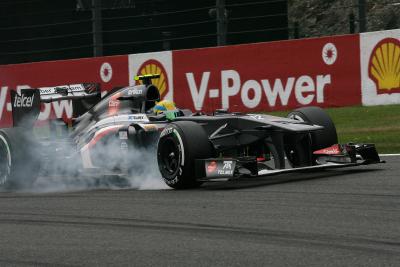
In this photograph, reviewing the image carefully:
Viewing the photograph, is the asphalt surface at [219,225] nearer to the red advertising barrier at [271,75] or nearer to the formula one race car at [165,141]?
the formula one race car at [165,141]

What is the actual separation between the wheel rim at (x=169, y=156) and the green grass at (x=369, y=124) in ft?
15.4

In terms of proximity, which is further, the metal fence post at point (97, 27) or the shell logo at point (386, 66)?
the metal fence post at point (97, 27)

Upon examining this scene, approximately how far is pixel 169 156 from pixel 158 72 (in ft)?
27.7

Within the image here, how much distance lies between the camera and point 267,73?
54.0 ft

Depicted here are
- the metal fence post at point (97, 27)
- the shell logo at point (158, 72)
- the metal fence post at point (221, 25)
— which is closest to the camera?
the metal fence post at point (221, 25)

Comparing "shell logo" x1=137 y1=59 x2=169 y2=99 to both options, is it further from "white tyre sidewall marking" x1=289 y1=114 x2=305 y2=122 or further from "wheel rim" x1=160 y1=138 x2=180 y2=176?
"wheel rim" x1=160 y1=138 x2=180 y2=176

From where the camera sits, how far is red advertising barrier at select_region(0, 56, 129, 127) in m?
18.4

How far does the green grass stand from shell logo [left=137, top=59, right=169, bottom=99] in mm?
3569

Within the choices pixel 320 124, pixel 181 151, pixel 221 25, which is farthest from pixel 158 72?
pixel 181 151

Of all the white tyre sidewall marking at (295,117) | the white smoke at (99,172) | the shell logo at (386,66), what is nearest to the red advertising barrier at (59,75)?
the shell logo at (386,66)

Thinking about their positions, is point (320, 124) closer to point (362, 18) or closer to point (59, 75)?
point (362, 18)

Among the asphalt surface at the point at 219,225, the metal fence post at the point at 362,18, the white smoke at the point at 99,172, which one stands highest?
the metal fence post at the point at 362,18

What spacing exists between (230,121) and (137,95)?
1.58 m

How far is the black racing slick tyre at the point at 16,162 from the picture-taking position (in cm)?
1074
